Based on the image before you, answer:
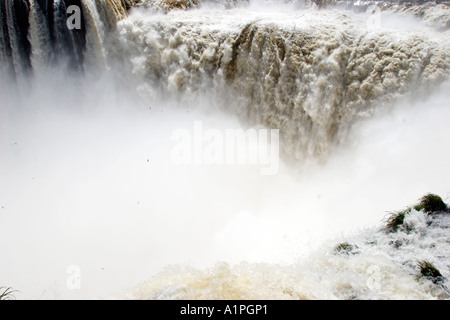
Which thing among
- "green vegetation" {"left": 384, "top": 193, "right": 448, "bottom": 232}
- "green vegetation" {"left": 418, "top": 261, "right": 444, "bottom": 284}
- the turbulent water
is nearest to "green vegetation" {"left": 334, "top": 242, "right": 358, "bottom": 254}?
the turbulent water

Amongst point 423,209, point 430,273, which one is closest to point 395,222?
point 423,209

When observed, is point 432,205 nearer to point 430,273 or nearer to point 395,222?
point 395,222

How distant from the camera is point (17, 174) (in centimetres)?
828

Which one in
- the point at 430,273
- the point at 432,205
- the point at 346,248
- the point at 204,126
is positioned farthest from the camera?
the point at 204,126

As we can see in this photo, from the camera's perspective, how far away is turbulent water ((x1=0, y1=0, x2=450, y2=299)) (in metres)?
6.48

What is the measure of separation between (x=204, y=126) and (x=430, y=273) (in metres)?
6.29

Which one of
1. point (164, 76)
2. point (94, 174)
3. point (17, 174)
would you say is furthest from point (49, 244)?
point (164, 76)

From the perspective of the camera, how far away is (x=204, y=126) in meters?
8.80

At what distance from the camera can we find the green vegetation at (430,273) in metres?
3.66

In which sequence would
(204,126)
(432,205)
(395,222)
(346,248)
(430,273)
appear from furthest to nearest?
(204,126)
(432,205)
(395,222)
(346,248)
(430,273)

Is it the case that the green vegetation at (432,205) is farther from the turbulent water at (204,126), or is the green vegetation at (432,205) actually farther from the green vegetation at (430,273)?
the green vegetation at (430,273)

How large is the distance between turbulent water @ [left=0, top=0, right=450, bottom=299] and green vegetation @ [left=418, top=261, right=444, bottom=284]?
0.92 meters
